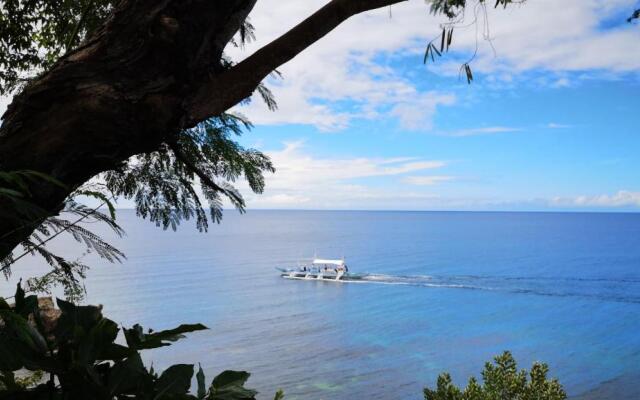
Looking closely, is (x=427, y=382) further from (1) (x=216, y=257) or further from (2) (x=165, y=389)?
(1) (x=216, y=257)

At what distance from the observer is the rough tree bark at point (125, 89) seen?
5.27 ft

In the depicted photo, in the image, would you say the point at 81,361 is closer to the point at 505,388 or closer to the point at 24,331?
the point at 24,331

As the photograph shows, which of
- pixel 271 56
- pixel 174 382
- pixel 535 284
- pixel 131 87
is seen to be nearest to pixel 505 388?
pixel 271 56

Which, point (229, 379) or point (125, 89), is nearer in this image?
point (229, 379)

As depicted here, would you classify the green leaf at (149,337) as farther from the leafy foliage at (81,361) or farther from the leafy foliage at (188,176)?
the leafy foliage at (188,176)

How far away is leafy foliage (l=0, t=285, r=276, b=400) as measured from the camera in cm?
84

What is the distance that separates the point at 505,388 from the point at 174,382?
9508 mm

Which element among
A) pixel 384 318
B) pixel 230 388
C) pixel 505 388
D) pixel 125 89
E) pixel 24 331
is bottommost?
pixel 384 318

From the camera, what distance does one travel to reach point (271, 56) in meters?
1.83

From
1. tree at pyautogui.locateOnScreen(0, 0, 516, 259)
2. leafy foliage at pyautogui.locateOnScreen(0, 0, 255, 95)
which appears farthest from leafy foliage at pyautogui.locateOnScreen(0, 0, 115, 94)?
tree at pyautogui.locateOnScreen(0, 0, 516, 259)

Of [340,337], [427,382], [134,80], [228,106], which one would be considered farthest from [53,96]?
[340,337]

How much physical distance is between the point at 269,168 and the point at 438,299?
4133 centimetres

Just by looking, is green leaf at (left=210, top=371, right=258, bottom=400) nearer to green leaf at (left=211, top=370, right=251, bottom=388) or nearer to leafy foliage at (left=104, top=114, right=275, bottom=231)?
green leaf at (left=211, top=370, right=251, bottom=388)

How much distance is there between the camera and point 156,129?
1729 mm
